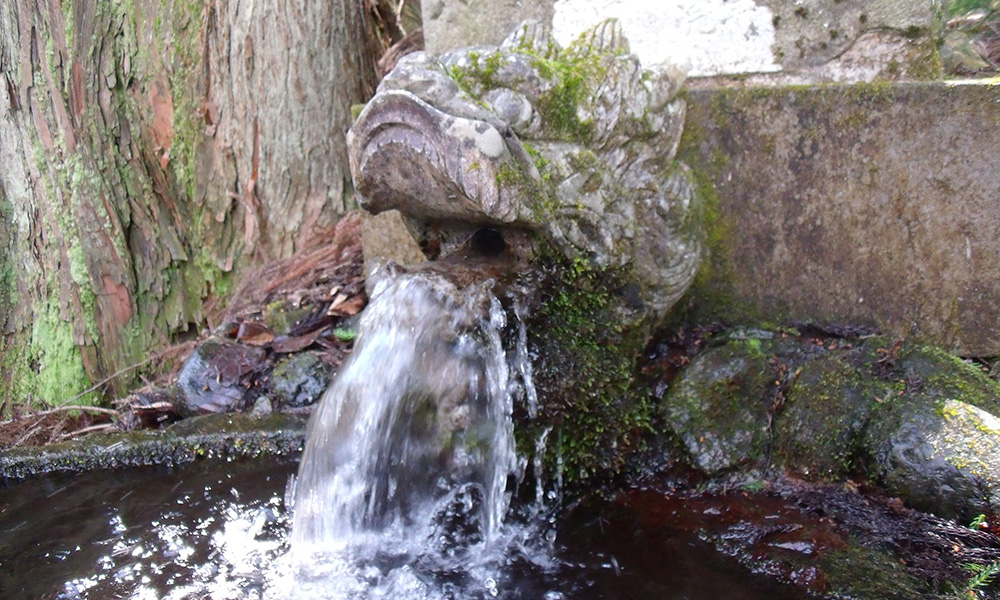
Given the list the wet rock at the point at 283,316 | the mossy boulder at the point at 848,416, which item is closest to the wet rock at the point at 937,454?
the mossy boulder at the point at 848,416

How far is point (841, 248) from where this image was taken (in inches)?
108

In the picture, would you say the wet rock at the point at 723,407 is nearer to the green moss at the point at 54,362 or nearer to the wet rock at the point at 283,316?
the wet rock at the point at 283,316

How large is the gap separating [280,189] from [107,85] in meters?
1.10

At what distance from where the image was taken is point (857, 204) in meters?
2.69

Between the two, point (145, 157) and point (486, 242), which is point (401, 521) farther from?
point (145, 157)

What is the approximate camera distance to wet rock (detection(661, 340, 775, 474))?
96.7 inches

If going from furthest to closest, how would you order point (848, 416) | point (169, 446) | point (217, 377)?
point (217, 377) < point (169, 446) < point (848, 416)

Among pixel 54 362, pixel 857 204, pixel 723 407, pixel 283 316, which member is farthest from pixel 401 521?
pixel 54 362

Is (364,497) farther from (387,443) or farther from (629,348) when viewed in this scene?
(629,348)

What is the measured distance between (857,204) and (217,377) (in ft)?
8.64

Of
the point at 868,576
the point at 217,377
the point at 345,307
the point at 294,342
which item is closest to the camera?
the point at 868,576

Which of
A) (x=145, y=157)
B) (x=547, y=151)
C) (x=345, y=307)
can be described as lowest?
(x=345, y=307)

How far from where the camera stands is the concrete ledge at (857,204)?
8.38 ft

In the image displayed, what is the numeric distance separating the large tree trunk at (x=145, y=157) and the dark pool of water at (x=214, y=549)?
6.79 feet
